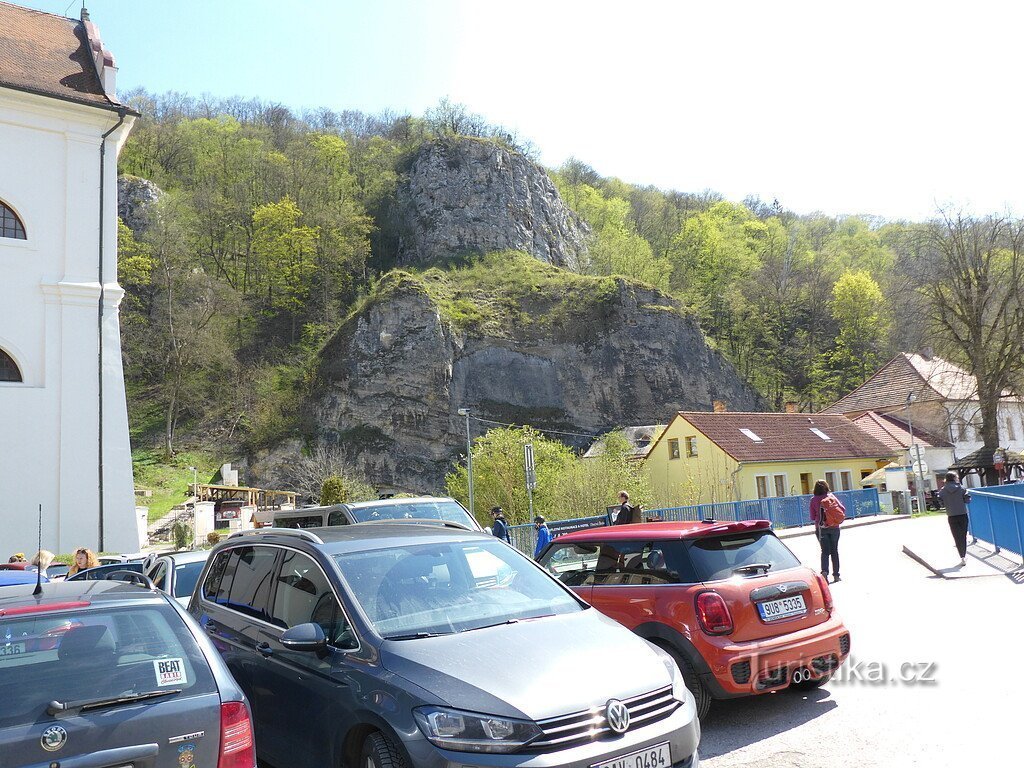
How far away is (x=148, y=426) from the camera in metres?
56.7

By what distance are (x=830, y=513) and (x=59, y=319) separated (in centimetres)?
2012

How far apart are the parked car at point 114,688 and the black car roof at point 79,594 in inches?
0.5

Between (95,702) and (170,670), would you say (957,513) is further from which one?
(95,702)

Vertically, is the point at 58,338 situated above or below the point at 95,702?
above

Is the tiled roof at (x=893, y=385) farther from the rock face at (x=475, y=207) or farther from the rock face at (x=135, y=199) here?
the rock face at (x=135, y=199)

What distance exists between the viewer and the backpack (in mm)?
13438

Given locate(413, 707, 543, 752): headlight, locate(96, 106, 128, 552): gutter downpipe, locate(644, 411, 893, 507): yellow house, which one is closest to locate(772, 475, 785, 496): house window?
locate(644, 411, 893, 507): yellow house

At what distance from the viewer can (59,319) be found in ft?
69.9

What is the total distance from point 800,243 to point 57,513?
278ft

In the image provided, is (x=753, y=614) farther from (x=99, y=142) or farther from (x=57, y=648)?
(x=99, y=142)

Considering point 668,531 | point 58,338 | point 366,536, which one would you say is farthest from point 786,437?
point 366,536

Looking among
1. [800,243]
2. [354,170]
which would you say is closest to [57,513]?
[354,170]

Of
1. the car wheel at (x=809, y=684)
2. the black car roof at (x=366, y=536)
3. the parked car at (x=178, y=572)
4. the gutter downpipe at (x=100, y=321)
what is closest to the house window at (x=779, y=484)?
the gutter downpipe at (x=100, y=321)

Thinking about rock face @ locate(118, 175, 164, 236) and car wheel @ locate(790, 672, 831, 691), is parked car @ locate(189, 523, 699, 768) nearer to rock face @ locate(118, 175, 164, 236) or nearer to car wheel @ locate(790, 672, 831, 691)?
car wheel @ locate(790, 672, 831, 691)
